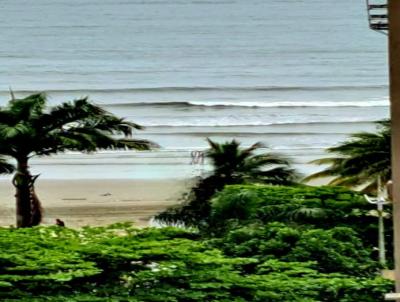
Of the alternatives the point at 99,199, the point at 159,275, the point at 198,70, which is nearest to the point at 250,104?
the point at 198,70

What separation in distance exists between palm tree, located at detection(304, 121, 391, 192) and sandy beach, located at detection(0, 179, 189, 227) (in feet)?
16.3

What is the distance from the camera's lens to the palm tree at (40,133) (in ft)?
44.9

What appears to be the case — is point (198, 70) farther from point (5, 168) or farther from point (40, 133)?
point (40, 133)

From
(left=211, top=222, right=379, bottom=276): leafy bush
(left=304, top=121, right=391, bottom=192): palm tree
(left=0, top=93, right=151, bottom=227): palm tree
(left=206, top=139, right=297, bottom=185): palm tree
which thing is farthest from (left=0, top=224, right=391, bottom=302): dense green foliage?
(left=0, top=93, right=151, bottom=227): palm tree

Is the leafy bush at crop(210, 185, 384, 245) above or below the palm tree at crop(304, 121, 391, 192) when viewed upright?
below

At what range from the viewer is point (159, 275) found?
27.4 ft

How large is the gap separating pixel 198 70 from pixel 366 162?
31721 mm

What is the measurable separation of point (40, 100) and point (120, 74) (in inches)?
1198

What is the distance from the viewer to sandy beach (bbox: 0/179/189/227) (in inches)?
758

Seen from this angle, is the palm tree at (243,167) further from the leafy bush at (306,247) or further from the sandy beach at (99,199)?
the sandy beach at (99,199)

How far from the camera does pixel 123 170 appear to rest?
25.3m

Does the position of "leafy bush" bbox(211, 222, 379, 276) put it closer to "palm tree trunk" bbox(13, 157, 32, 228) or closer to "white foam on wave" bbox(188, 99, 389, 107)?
"palm tree trunk" bbox(13, 157, 32, 228)

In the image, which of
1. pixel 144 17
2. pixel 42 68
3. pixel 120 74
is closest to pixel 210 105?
pixel 120 74

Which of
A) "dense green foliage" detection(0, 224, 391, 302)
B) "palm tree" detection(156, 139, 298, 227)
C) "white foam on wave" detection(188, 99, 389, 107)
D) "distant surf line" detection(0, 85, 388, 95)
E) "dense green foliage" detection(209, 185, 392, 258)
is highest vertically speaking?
"distant surf line" detection(0, 85, 388, 95)
